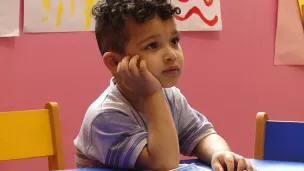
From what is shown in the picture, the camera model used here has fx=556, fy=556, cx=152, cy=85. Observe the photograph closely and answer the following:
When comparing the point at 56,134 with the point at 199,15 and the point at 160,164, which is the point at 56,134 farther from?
the point at 199,15

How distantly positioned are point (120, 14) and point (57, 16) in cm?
64

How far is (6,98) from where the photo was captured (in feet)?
4.94

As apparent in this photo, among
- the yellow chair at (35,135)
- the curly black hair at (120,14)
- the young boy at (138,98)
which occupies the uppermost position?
the curly black hair at (120,14)

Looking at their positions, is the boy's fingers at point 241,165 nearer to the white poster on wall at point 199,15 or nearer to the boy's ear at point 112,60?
the boy's ear at point 112,60

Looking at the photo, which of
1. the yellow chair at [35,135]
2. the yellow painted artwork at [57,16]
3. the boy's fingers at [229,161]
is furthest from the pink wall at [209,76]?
the boy's fingers at [229,161]

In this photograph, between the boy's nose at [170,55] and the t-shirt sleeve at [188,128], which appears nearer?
the boy's nose at [170,55]

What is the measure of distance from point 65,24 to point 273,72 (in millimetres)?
769

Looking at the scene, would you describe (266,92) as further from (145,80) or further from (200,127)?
(145,80)

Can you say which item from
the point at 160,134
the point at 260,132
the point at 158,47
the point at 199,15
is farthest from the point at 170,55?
the point at 199,15

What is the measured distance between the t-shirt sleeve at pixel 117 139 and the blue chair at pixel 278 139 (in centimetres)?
32

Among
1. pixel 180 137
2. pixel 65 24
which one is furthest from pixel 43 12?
pixel 180 137

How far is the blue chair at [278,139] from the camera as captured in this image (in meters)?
1.13

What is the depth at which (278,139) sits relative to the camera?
1.15 meters

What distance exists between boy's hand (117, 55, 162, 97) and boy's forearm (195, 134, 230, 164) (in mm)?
156
